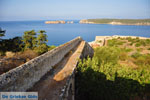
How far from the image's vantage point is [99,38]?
3891 cm

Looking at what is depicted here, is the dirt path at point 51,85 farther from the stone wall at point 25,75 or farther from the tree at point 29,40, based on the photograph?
the tree at point 29,40

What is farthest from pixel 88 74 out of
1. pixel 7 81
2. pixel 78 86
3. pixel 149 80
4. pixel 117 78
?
pixel 7 81

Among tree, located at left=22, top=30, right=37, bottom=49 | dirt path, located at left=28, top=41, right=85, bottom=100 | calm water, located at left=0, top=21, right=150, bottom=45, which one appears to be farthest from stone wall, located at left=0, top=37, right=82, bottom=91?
calm water, located at left=0, top=21, right=150, bottom=45

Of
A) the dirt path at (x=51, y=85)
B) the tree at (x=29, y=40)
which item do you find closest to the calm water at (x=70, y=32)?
the tree at (x=29, y=40)

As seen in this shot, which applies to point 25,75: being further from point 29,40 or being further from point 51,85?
point 29,40

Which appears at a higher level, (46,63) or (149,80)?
(46,63)

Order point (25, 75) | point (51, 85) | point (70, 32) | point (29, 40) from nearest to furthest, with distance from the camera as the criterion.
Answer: point (25, 75) → point (51, 85) → point (29, 40) → point (70, 32)

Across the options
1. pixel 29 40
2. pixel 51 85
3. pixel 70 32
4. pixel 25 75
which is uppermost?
pixel 70 32

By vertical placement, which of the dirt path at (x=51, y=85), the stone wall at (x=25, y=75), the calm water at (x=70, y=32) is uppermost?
the calm water at (x=70, y=32)

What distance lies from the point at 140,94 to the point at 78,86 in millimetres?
4223

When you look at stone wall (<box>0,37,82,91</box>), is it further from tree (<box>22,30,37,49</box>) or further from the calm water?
the calm water

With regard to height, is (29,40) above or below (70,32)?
below

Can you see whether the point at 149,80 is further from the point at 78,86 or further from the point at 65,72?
the point at 65,72

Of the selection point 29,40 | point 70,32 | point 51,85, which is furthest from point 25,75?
point 70,32
